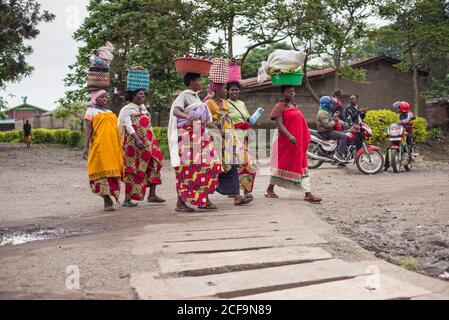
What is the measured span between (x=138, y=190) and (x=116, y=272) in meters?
3.85

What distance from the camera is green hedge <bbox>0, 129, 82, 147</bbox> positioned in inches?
1393

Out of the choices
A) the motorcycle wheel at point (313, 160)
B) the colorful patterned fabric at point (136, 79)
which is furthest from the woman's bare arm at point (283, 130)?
the motorcycle wheel at point (313, 160)

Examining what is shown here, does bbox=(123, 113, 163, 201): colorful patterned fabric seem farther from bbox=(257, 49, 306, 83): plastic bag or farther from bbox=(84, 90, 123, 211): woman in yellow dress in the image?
bbox=(257, 49, 306, 83): plastic bag

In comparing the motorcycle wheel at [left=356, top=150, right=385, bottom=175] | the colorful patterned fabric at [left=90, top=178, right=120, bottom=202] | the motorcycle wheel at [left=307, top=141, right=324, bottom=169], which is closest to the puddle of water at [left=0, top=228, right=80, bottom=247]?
the colorful patterned fabric at [left=90, top=178, right=120, bottom=202]

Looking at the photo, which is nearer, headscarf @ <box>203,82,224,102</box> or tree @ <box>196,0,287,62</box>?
headscarf @ <box>203,82,224,102</box>

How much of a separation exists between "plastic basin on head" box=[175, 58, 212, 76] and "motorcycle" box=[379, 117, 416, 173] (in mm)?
6735

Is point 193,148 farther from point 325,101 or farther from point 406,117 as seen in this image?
point 406,117

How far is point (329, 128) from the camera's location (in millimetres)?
12828

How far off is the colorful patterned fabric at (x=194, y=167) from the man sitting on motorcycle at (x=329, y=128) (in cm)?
630

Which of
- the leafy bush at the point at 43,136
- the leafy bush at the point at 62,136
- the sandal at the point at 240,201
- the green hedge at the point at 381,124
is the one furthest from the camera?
the leafy bush at the point at 43,136

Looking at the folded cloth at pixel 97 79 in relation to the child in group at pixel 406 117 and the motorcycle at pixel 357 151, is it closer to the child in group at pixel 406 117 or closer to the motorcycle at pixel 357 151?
the motorcycle at pixel 357 151

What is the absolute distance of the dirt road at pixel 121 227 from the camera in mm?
3865

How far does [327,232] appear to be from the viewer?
530 centimetres

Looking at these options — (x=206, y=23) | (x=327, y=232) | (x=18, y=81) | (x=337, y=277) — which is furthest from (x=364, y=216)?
(x=18, y=81)
